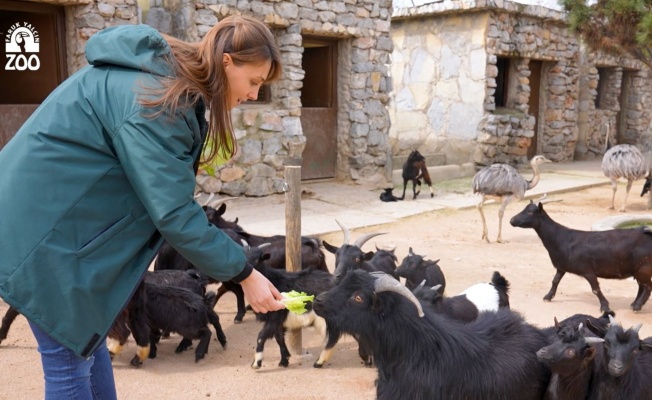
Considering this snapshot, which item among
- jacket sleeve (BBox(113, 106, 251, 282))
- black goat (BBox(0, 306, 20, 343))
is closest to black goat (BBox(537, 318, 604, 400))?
jacket sleeve (BBox(113, 106, 251, 282))

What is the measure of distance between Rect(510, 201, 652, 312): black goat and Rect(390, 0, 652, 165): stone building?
26.7 ft

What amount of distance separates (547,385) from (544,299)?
2.77 m

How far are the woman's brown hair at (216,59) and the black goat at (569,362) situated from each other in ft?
5.97

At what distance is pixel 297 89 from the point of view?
378 inches

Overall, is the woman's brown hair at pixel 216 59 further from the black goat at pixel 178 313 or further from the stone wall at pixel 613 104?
the stone wall at pixel 613 104

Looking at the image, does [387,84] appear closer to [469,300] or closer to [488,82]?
[488,82]

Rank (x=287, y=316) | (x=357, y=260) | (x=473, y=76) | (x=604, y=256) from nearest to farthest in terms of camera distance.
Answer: (x=287, y=316) → (x=357, y=260) → (x=604, y=256) → (x=473, y=76)

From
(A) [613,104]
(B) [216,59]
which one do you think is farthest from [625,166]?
(B) [216,59]

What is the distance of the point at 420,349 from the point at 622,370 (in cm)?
95

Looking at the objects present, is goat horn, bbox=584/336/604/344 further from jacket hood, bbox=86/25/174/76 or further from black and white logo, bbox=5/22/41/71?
black and white logo, bbox=5/22/41/71

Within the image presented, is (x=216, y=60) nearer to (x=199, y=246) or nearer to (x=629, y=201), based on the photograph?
(x=199, y=246)

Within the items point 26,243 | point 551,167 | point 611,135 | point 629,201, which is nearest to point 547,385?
point 26,243

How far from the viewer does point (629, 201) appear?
1097 cm

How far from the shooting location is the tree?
9.84m
